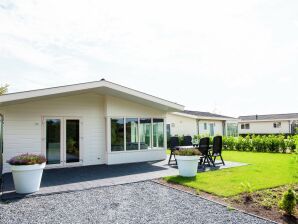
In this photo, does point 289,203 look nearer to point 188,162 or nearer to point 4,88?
point 188,162

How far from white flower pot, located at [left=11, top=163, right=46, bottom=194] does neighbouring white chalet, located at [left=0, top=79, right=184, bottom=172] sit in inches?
139

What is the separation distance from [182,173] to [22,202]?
4762mm

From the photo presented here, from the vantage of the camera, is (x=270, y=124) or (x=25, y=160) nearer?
(x=25, y=160)

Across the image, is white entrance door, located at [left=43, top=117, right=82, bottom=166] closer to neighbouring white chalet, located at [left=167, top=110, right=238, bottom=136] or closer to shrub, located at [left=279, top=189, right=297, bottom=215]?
shrub, located at [left=279, top=189, right=297, bottom=215]

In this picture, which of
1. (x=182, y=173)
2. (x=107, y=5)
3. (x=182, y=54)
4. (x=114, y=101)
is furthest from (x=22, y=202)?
(x=182, y=54)

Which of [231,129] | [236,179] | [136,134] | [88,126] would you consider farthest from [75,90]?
[231,129]

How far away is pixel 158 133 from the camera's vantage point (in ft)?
44.7

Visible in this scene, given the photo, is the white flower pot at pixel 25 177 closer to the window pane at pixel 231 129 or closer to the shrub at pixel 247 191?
the shrub at pixel 247 191

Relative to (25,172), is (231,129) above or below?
above

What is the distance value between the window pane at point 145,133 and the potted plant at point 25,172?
6.56m

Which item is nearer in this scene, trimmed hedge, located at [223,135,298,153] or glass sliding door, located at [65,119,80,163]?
glass sliding door, located at [65,119,80,163]

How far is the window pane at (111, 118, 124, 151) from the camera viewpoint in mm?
12242

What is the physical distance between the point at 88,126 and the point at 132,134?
2.11m

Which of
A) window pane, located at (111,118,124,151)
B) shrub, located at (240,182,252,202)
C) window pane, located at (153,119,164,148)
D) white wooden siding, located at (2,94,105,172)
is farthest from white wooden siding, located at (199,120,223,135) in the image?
shrub, located at (240,182,252,202)
